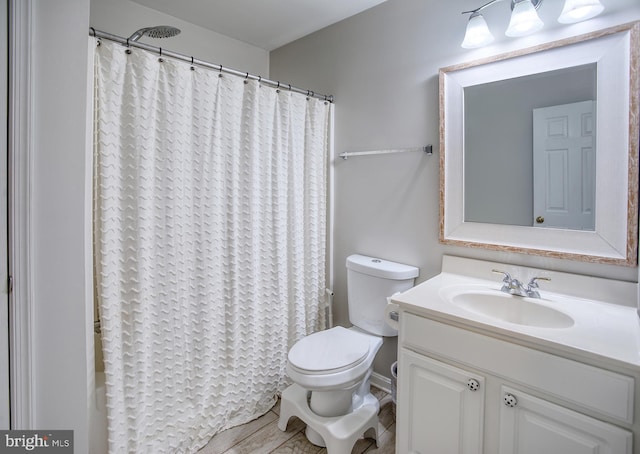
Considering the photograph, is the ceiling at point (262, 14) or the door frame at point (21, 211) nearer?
the door frame at point (21, 211)

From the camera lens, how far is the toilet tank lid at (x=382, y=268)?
1782 mm

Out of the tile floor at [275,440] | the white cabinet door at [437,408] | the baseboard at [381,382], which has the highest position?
the white cabinet door at [437,408]

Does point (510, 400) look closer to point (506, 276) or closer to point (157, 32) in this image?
point (506, 276)

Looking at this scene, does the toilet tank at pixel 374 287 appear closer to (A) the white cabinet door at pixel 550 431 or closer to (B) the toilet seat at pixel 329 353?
(B) the toilet seat at pixel 329 353

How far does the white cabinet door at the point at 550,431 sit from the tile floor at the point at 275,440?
733mm

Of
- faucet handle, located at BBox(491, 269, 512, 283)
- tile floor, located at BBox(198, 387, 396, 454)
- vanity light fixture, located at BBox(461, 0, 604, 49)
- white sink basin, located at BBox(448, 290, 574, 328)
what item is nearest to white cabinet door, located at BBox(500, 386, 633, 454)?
white sink basin, located at BBox(448, 290, 574, 328)

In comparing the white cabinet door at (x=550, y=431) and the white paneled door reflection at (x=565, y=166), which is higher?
the white paneled door reflection at (x=565, y=166)

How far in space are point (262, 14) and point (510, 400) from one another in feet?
7.82

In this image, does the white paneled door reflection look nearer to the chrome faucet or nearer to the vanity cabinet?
the chrome faucet

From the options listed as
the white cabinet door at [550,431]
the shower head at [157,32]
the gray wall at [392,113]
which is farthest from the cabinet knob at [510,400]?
the shower head at [157,32]

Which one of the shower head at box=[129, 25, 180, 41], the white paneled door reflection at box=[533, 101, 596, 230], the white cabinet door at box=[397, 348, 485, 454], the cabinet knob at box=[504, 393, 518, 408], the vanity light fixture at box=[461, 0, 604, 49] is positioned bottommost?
the white cabinet door at box=[397, 348, 485, 454]

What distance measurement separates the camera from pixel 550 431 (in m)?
1.02

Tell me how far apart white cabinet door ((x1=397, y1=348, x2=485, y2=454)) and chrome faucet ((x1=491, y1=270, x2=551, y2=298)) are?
446 mm

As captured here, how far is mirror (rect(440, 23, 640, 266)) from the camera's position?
4.11ft
